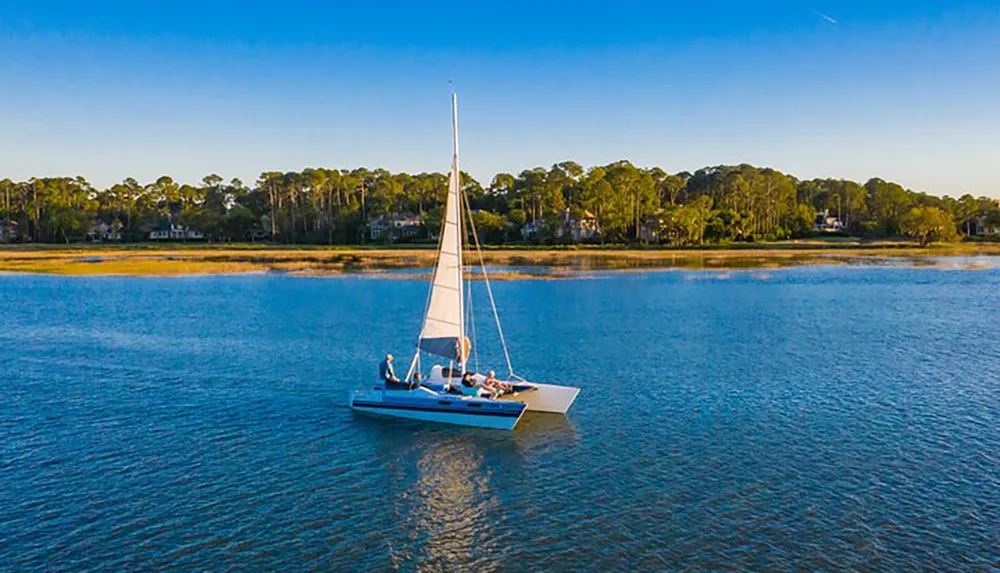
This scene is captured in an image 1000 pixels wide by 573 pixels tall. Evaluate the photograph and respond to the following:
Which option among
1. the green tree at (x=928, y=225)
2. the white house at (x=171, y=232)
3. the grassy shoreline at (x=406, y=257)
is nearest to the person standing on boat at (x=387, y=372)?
the grassy shoreline at (x=406, y=257)

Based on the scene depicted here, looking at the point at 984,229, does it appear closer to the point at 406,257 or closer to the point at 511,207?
the point at 511,207

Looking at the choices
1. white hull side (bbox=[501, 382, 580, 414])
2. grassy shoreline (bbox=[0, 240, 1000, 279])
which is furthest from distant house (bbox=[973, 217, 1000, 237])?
white hull side (bbox=[501, 382, 580, 414])

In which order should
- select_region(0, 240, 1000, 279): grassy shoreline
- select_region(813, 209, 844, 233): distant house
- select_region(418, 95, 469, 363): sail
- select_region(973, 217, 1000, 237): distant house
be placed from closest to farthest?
select_region(418, 95, 469, 363): sail → select_region(0, 240, 1000, 279): grassy shoreline → select_region(973, 217, 1000, 237): distant house → select_region(813, 209, 844, 233): distant house

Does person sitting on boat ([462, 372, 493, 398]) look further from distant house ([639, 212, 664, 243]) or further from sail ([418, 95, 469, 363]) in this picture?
distant house ([639, 212, 664, 243])

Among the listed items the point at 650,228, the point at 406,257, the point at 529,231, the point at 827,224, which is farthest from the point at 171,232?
the point at 827,224

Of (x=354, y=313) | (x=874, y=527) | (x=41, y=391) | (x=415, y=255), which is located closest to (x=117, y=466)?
(x=41, y=391)

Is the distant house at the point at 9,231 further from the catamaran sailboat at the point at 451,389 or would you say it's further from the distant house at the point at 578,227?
the catamaran sailboat at the point at 451,389
